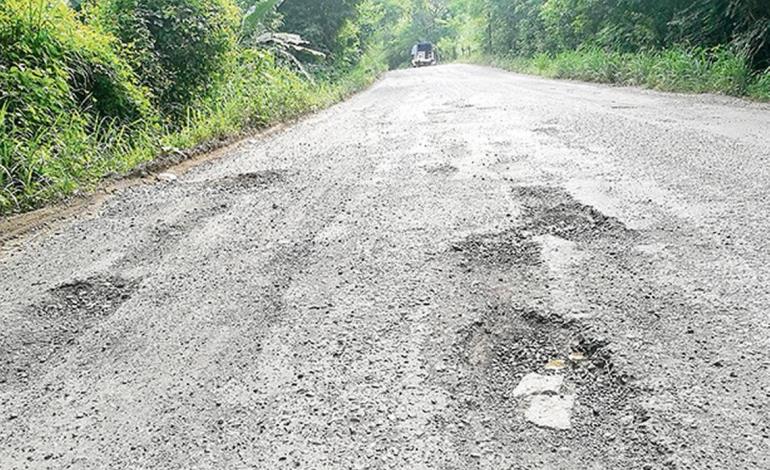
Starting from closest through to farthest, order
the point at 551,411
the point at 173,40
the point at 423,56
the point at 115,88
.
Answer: the point at 551,411
the point at 115,88
the point at 173,40
the point at 423,56

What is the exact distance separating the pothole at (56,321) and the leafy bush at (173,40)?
3.70 metres

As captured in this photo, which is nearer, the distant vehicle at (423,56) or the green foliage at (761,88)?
the green foliage at (761,88)

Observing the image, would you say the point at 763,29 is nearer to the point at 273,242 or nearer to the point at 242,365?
the point at 273,242

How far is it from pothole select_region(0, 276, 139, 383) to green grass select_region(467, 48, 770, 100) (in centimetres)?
737

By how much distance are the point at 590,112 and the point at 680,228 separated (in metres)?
3.92

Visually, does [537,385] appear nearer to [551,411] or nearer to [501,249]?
[551,411]

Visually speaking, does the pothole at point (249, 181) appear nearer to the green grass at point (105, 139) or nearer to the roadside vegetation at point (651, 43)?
the green grass at point (105, 139)

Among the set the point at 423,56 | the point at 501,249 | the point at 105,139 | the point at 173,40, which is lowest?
the point at 423,56

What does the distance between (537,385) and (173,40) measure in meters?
5.66

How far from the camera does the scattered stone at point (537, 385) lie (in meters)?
1.40

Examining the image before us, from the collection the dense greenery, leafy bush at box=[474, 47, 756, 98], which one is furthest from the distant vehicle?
leafy bush at box=[474, 47, 756, 98]

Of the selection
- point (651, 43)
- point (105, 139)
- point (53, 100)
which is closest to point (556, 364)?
point (53, 100)

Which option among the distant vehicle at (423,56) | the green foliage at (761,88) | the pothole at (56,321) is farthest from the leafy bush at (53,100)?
the distant vehicle at (423,56)

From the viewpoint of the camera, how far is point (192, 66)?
6102 millimetres
